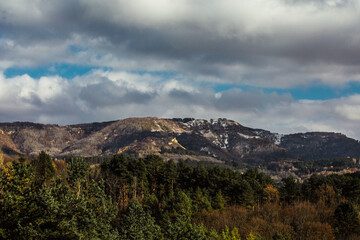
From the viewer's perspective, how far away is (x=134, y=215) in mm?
66688

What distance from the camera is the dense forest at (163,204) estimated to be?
155ft

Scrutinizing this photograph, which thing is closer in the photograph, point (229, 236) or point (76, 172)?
point (76, 172)

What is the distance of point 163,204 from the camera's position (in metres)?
98.2

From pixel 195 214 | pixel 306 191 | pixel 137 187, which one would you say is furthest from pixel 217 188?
pixel 306 191

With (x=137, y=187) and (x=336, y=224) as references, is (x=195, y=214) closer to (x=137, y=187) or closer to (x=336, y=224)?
(x=137, y=187)

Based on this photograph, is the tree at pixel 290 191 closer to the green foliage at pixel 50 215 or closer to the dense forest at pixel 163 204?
the dense forest at pixel 163 204

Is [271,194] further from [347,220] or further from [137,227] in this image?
[137,227]

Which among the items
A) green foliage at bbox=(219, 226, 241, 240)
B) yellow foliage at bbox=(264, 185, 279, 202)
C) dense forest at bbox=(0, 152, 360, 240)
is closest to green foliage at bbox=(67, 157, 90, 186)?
dense forest at bbox=(0, 152, 360, 240)

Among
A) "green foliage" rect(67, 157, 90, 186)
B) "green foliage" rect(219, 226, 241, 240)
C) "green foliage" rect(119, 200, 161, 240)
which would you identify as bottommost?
"green foliage" rect(219, 226, 241, 240)

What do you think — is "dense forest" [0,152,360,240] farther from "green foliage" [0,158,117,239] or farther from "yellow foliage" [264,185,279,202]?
"yellow foliage" [264,185,279,202]

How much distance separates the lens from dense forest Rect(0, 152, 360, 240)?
47.3 meters

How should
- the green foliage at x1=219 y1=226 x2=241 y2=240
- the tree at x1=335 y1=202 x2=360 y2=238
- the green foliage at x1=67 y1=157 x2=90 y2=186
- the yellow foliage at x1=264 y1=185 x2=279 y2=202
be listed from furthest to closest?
the yellow foliage at x1=264 y1=185 x2=279 y2=202, the tree at x1=335 y1=202 x2=360 y2=238, the green foliage at x1=219 y1=226 x2=241 y2=240, the green foliage at x1=67 y1=157 x2=90 y2=186

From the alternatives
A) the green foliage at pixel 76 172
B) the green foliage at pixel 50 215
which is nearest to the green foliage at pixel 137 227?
the green foliage at pixel 50 215

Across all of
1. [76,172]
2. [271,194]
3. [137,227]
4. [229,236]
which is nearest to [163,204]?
[229,236]
